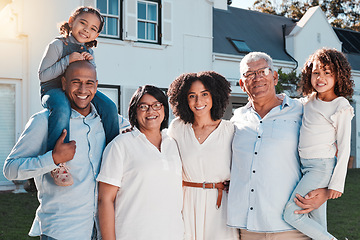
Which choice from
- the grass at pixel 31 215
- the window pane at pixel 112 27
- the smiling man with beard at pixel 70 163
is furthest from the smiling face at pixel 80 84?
the window pane at pixel 112 27

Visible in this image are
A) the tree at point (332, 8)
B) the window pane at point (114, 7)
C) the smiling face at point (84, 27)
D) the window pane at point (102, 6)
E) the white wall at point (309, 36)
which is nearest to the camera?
the smiling face at point (84, 27)

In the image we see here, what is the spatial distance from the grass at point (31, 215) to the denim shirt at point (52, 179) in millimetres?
4459

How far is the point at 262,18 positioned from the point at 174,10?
7.21 m

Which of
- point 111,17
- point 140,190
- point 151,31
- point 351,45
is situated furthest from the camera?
point 351,45

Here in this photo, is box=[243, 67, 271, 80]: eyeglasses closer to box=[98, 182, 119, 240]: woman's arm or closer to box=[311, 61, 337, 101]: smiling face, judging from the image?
box=[311, 61, 337, 101]: smiling face

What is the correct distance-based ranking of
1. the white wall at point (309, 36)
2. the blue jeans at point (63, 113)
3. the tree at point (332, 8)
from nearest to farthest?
the blue jeans at point (63, 113) → the white wall at point (309, 36) → the tree at point (332, 8)

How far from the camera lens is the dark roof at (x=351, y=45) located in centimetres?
2188

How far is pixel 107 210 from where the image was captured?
125 inches

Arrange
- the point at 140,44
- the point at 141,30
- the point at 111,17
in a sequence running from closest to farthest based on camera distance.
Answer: the point at 111,17
the point at 140,44
the point at 141,30

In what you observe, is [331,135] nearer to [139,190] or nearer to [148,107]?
[148,107]

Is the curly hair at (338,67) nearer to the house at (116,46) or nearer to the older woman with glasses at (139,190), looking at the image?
the older woman with glasses at (139,190)

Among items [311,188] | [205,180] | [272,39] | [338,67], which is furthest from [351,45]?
[205,180]

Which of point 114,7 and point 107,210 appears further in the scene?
point 114,7

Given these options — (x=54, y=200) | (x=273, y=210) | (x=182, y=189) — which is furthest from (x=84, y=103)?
(x=273, y=210)
